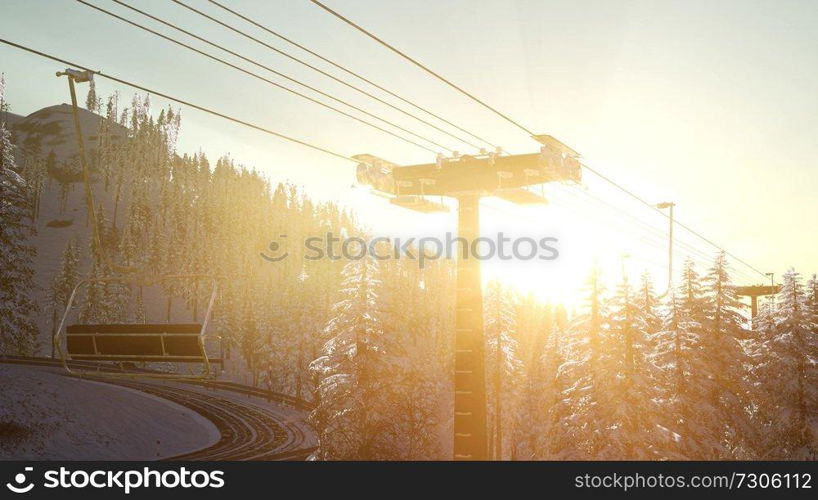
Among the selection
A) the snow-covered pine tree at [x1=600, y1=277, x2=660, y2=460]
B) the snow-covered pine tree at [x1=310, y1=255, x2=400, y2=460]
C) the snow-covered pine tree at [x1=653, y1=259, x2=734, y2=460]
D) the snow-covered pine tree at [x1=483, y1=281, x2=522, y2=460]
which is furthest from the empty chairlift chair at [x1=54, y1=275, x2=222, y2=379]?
the snow-covered pine tree at [x1=483, y1=281, x2=522, y2=460]

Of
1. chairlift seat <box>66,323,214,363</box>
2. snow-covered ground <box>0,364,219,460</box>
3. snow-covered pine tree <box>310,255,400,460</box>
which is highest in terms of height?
chairlift seat <box>66,323,214,363</box>

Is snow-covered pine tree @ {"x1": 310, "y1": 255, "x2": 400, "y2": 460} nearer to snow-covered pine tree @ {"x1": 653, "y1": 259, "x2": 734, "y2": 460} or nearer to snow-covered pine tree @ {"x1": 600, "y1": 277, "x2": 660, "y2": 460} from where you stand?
snow-covered pine tree @ {"x1": 600, "y1": 277, "x2": 660, "y2": 460}

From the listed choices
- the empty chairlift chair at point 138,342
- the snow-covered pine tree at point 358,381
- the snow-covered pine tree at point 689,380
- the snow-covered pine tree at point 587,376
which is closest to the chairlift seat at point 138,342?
the empty chairlift chair at point 138,342

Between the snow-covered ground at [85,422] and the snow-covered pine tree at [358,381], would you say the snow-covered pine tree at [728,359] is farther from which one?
the snow-covered ground at [85,422]

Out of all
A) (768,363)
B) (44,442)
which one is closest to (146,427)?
(44,442)

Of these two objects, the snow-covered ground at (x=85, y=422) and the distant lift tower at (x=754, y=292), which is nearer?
the snow-covered ground at (x=85, y=422)

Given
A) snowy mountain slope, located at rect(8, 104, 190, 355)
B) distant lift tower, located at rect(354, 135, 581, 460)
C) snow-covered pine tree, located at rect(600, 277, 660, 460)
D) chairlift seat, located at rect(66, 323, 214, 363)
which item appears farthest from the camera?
snowy mountain slope, located at rect(8, 104, 190, 355)

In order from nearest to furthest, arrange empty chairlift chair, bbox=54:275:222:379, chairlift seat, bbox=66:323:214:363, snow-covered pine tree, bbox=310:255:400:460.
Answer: empty chairlift chair, bbox=54:275:222:379 → chairlift seat, bbox=66:323:214:363 → snow-covered pine tree, bbox=310:255:400:460

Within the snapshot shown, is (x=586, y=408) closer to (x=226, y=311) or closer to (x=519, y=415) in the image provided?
(x=519, y=415)
